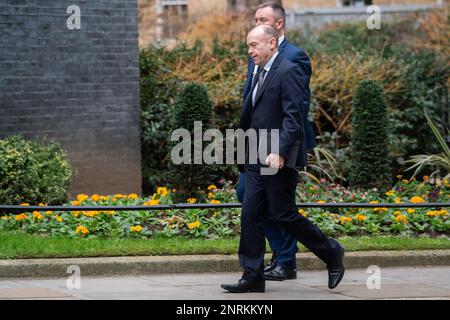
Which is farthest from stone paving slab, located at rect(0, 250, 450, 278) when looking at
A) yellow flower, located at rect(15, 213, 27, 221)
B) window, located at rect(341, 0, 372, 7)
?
window, located at rect(341, 0, 372, 7)

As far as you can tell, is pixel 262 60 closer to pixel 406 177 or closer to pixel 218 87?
pixel 218 87

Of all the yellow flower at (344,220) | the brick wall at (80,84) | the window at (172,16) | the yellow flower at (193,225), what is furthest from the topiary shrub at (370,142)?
the window at (172,16)

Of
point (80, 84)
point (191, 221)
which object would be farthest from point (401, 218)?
point (80, 84)

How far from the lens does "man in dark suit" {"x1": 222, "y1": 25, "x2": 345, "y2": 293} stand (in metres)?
7.67

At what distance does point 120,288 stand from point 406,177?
808 centimetres

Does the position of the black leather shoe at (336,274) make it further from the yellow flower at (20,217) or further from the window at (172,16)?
the window at (172,16)

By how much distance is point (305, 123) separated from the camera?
8203 mm

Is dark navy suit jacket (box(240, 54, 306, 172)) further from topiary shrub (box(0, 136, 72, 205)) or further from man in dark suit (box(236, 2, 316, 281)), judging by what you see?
topiary shrub (box(0, 136, 72, 205))

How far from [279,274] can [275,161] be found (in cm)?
138

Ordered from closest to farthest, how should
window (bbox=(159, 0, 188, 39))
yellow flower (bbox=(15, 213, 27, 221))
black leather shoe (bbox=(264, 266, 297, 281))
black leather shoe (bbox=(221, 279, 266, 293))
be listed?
black leather shoe (bbox=(221, 279, 266, 293)) < black leather shoe (bbox=(264, 266, 297, 281)) < yellow flower (bbox=(15, 213, 27, 221)) < window (bbox=(159, 0, 188, 39))

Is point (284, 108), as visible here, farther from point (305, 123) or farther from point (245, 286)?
point (245, 286)

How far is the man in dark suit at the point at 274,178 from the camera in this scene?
7672 mm

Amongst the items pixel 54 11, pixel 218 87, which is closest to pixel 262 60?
pixel 54 11

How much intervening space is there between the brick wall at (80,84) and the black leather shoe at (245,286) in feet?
18.6
